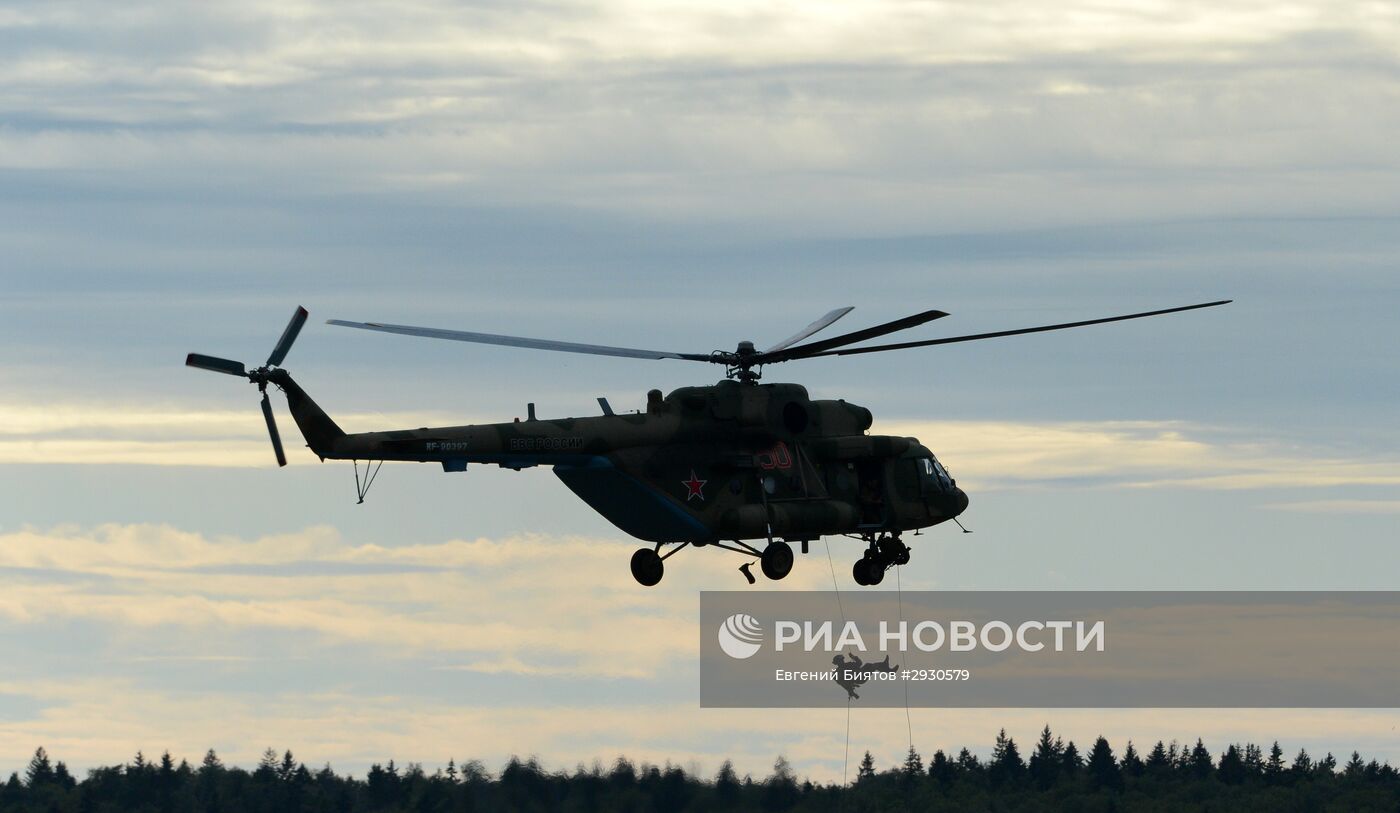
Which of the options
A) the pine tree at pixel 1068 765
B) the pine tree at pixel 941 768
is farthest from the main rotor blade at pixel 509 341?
the pine tree at pixel 1068 765

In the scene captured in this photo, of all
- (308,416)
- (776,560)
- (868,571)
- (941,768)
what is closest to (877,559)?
(868,571)

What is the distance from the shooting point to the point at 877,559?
2271 inches

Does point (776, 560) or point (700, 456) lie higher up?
point (700, 456)

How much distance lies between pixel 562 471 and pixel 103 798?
4789 inches

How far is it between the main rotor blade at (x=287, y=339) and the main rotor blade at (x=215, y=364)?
2.65 feet

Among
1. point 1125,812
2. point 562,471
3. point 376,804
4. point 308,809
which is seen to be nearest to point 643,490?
point 562,471

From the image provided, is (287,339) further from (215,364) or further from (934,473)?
(934,473)

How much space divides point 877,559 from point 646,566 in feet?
24.6

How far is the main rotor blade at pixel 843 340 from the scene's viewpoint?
4812 centimetres

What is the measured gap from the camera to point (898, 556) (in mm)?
57844

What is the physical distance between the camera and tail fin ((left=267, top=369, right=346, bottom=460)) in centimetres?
4872

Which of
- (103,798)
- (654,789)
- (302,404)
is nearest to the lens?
(302,404)

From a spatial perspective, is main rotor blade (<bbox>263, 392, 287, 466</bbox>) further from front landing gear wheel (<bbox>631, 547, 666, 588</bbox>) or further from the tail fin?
front landing gear wheel (<bbox>631, 547, 666, 588</bbox>)

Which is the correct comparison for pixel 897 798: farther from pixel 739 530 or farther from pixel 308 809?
pixel 739 530
